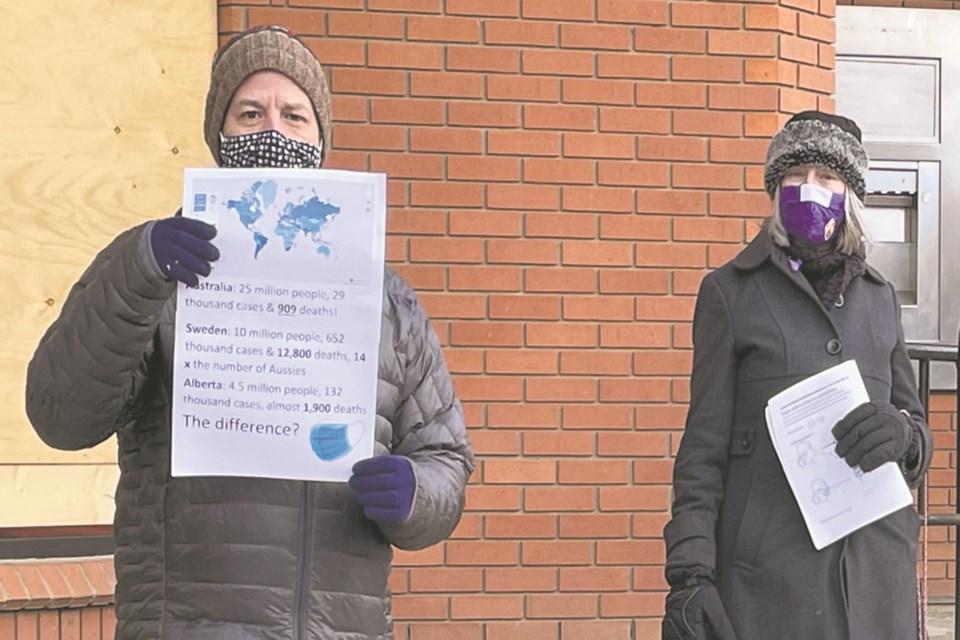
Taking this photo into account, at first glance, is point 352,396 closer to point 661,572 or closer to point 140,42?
point 140,42

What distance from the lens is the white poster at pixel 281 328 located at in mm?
2477

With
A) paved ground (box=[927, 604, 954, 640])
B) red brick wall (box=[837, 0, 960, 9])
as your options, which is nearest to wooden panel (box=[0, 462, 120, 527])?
paved ground (box=[927, 604, 954, 640])

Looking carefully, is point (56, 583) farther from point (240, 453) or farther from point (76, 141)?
point (240, 453)

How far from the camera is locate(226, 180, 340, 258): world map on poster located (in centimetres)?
247

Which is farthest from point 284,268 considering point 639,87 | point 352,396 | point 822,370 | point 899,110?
point 899,110

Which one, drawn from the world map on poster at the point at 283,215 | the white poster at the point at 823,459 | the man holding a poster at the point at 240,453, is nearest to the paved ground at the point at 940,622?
the white poster at the point at 823,459

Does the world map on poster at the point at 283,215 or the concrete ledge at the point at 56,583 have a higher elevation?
the world map on poster at the point at 283,215

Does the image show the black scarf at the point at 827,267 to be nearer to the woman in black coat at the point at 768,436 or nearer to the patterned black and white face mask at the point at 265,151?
the woman in black coat at the point at 768,436

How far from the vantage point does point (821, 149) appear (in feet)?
11.5

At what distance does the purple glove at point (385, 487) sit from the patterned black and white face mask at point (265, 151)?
0.51m

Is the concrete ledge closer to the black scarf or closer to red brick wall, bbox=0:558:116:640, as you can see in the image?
red brick wall, bbox=0:558:116:640

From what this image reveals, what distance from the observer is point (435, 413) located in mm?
2711

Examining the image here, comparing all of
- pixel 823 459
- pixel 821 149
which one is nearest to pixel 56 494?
pixel 823 459

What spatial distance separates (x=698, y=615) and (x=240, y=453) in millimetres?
1277
